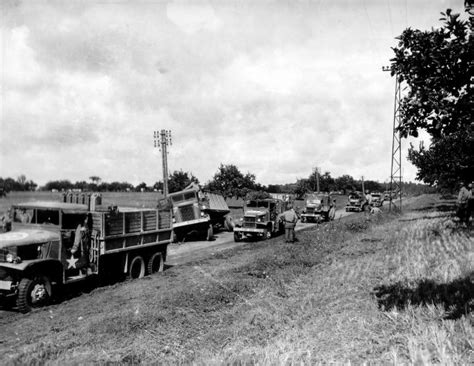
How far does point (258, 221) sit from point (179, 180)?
2140cm

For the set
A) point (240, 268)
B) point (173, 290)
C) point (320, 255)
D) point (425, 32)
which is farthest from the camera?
point (320, 255)

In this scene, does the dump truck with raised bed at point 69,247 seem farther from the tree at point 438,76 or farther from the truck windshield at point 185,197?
the truck windshield at point 185,197

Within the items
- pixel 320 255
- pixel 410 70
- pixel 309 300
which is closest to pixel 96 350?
pixel 309 300

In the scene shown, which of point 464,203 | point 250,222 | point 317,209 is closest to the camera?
point 464,203

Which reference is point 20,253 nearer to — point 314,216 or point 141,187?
point 314,216

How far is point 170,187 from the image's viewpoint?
39969 mm

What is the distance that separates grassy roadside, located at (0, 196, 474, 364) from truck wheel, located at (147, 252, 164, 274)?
48cm

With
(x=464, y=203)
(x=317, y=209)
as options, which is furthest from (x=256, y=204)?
(x=317, y=209)

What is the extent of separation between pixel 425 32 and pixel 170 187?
35.6m

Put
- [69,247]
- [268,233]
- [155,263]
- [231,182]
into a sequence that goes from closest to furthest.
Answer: [69,247] < [155,263] < [268,233] < [231,182]

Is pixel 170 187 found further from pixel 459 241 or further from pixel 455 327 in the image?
pixel 455 327

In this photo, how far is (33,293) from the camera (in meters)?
8.21

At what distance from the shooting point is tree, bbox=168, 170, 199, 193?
131 feet

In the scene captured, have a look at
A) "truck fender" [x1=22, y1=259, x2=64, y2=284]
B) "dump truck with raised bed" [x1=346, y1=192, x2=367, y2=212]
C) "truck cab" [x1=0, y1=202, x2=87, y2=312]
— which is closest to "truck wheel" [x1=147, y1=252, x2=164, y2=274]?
"truck cab" [x1=0, y1=202, x2=87, y2=312]
